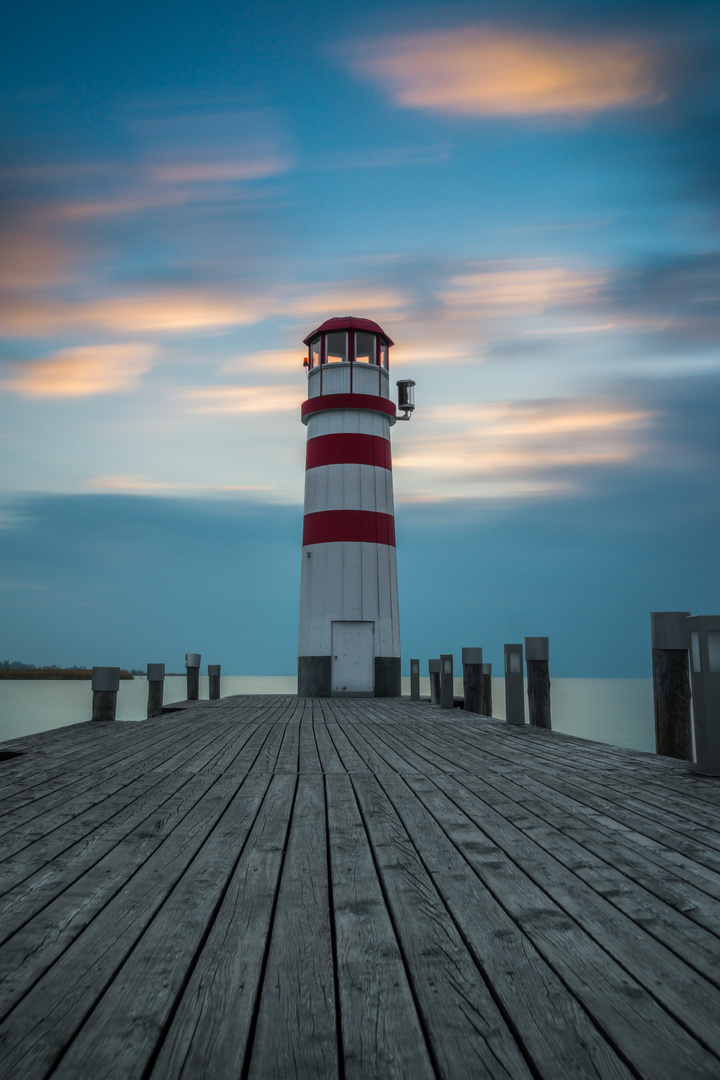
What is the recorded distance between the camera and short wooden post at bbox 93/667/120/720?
9.77 m

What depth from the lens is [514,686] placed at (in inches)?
358

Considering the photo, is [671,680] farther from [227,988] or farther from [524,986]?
[227,988]

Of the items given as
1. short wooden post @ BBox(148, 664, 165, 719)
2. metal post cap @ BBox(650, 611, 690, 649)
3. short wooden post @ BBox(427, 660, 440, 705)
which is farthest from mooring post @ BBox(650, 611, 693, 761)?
short wooden post @ BBox(148, 664, 165, 719)

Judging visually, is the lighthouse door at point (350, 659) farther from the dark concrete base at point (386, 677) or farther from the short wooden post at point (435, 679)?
the short wooden post at point (435, 679)

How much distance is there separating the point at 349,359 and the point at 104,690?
32.5 feet

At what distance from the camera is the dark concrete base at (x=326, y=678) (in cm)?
1625

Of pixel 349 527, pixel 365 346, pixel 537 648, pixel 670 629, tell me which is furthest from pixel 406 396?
pixel 670 629

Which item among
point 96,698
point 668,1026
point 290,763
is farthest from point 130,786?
point 96,698

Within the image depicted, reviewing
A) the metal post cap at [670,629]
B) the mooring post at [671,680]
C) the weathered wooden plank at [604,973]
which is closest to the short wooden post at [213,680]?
the mooring post at [671,680]

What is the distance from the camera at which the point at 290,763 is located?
5.68 m

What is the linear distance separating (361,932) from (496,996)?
0.52 meters

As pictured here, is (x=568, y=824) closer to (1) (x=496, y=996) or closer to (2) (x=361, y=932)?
(2) (x=361, y=932)

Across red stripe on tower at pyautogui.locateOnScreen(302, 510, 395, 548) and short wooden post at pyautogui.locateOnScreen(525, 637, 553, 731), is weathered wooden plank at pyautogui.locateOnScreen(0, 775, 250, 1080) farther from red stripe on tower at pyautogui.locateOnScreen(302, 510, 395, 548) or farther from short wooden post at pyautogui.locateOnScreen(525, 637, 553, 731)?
red stripe on tower at pyautogui.locateOnScreen(302, 510, 395, 548)

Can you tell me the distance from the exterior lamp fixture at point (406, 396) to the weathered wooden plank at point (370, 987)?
15821mm
